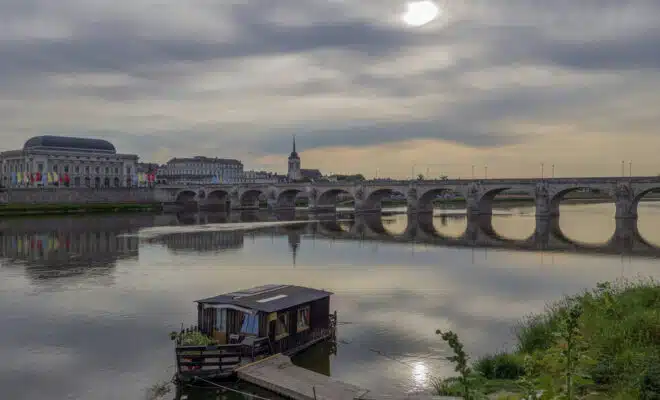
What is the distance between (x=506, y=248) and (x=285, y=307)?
35533 mm

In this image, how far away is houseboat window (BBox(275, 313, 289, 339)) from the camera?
65.3 ft


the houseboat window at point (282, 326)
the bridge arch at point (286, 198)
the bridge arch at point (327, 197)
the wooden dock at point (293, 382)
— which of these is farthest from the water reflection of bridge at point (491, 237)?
the bridge arch at point (286, 198)

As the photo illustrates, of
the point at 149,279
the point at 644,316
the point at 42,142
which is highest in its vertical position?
the point at 42,142

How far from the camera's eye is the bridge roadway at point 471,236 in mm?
50781

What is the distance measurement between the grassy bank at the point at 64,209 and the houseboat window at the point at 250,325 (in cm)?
8829

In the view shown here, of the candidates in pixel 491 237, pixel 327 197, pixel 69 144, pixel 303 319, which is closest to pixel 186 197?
pixel 69 144

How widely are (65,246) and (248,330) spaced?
39.7 m

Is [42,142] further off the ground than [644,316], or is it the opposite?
[42,142]

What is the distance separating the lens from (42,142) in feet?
501

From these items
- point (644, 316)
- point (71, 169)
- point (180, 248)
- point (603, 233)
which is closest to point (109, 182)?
point (71, 169)

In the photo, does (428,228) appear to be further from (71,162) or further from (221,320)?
(71,162)

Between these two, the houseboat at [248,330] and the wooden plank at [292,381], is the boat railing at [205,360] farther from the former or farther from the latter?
the wooden plank at [292,381]

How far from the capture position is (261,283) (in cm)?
3356

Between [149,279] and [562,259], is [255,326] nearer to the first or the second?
[149,279]
